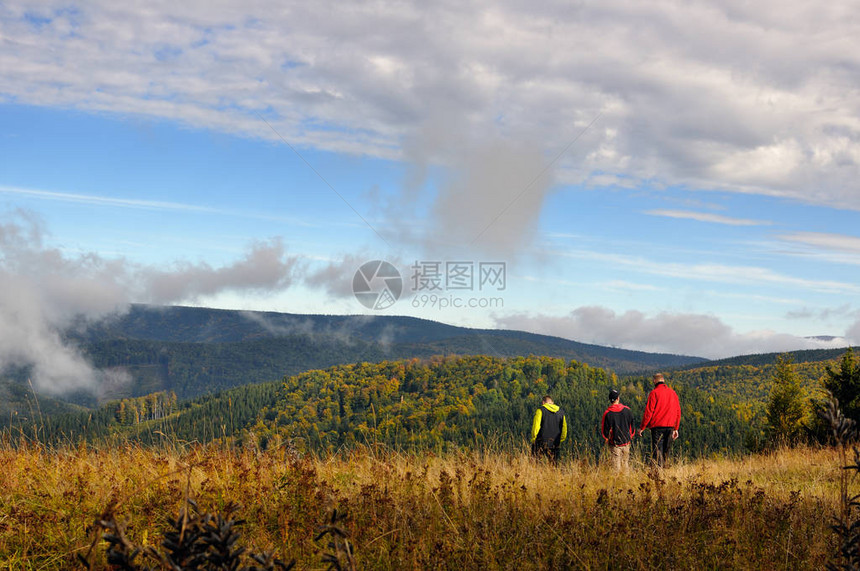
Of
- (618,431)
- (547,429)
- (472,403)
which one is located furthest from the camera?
(472,403)

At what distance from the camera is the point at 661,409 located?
12547 mm

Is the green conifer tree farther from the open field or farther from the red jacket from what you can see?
the open field

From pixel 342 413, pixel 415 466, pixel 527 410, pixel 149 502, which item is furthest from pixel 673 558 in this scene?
pixel 342 413

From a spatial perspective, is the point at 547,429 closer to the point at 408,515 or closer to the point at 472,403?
the point at 408,515

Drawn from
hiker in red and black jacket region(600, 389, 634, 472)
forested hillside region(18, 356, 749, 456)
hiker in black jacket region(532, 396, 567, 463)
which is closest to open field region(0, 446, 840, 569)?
hiker in red and black jacket region(600, 389, 634, 472)

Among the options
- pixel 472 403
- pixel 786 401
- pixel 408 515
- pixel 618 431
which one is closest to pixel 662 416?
pixel 618 431

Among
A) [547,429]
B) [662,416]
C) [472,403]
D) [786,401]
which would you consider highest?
[662,416]

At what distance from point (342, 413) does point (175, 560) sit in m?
176

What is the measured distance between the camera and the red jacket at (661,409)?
41.1ft

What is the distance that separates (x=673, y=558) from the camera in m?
4.89

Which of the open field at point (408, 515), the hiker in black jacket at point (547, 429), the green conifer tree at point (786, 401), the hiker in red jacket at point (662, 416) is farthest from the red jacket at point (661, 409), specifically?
the green conifer tree at point (786, 401)

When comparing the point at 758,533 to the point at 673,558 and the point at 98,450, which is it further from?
the point at 98,450

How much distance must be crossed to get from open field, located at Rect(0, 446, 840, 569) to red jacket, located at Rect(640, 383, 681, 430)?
4.25 meters

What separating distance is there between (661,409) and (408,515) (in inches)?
343
